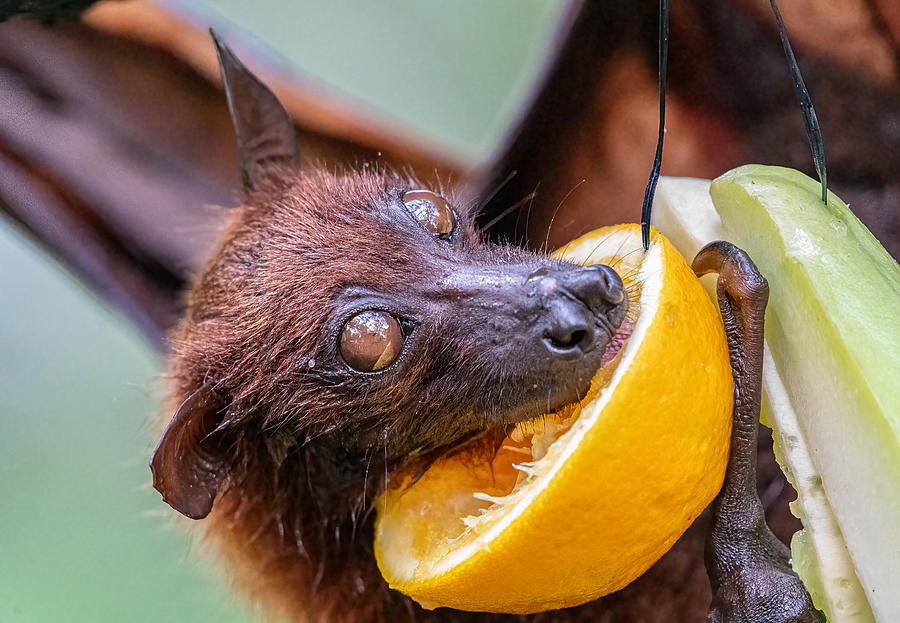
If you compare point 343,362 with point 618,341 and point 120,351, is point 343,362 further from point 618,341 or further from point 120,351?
point 120,351

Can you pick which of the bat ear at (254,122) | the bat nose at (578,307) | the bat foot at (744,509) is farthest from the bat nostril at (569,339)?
the bat ear at (254,122)

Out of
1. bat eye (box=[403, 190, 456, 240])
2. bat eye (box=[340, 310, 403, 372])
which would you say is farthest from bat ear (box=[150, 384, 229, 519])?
bat eye (box=[403, 190, 456, 240])

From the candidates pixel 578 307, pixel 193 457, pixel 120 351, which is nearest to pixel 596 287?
pixel 578 307

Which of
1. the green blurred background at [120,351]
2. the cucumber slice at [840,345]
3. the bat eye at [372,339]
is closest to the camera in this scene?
the cucumber slice at [840,345]

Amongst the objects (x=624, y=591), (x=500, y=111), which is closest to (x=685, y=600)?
(x=624, y=591)

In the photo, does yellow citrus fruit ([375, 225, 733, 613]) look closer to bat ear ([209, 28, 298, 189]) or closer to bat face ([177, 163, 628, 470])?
bat face ([177, 163, 628, 470])

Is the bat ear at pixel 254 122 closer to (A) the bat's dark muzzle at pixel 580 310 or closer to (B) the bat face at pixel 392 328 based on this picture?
(B) the bat face at pixel 392 328
